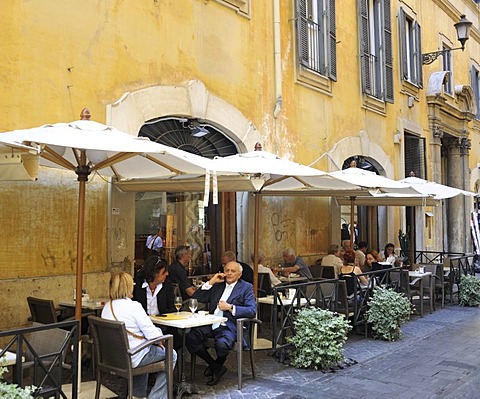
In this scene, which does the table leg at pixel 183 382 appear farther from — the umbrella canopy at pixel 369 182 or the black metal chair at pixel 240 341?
the umbrella canopy at pixel 369 182

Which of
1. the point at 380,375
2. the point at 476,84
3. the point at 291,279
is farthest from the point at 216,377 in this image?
the point at 476,84

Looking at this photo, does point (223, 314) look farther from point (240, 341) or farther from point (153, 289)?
point (153, 289)

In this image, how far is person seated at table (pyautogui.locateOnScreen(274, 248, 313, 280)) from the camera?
9827 millimetres

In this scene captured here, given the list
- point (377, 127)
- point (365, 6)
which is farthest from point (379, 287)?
point (365, 6)

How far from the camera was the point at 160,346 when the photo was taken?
5.14m

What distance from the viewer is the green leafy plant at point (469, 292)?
38.2 ft

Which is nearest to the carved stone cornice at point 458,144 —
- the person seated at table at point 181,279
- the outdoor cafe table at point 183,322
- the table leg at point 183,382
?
the person seated at table at point 181,279

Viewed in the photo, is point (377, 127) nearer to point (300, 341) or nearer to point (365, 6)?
point (365, 6)

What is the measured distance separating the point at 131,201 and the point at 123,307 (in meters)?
3.13

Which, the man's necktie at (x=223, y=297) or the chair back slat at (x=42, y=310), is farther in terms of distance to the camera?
the man's necktie at (x=223, y=297)

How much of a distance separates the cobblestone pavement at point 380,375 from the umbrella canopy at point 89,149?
79.8 inches

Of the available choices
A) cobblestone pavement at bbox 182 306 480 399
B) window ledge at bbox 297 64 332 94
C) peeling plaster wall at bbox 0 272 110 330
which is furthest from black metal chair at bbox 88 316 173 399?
window ledge at bbox 297 64 332 94

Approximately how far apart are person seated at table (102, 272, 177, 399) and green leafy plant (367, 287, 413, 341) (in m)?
4.13

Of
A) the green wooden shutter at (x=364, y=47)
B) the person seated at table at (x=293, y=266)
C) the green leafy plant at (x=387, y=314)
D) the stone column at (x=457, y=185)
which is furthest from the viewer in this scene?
the stone column at (x=457, y=185)
